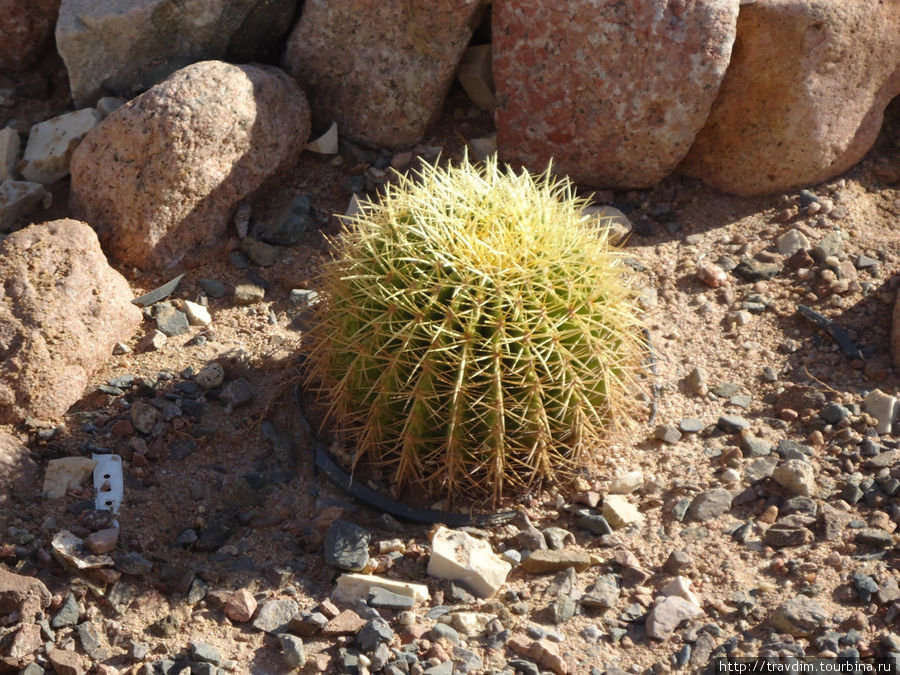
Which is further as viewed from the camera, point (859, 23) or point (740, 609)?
point (859, 23)

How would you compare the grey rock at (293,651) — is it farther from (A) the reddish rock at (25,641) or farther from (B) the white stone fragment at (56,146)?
(B) the white stone fragment at (56,146)

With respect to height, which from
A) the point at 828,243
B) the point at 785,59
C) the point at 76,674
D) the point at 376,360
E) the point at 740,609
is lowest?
the point at 76,674

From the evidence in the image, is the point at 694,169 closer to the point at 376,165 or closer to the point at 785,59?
the point at 785,59

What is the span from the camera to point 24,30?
5297mm

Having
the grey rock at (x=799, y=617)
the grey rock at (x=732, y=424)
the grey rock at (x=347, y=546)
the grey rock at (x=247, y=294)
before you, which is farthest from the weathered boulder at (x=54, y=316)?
the grey rock at (x=799, y=617)

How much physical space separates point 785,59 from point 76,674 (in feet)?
13.5

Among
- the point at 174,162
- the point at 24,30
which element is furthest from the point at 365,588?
the point at 24,30

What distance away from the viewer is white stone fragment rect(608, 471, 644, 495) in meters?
3.73

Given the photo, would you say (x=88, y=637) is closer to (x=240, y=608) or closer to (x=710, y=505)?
(x=240, y=608)

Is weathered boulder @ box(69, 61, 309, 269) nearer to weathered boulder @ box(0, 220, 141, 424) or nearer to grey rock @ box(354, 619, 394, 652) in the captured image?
weathered boulder @ box(0, 220, 141, 424)

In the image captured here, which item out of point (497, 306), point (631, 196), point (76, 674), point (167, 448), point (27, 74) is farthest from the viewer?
point (27, 74)

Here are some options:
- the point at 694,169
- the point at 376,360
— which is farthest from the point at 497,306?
the point at 694,169

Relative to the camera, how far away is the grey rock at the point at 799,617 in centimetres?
308

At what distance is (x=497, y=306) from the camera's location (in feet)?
10.4
